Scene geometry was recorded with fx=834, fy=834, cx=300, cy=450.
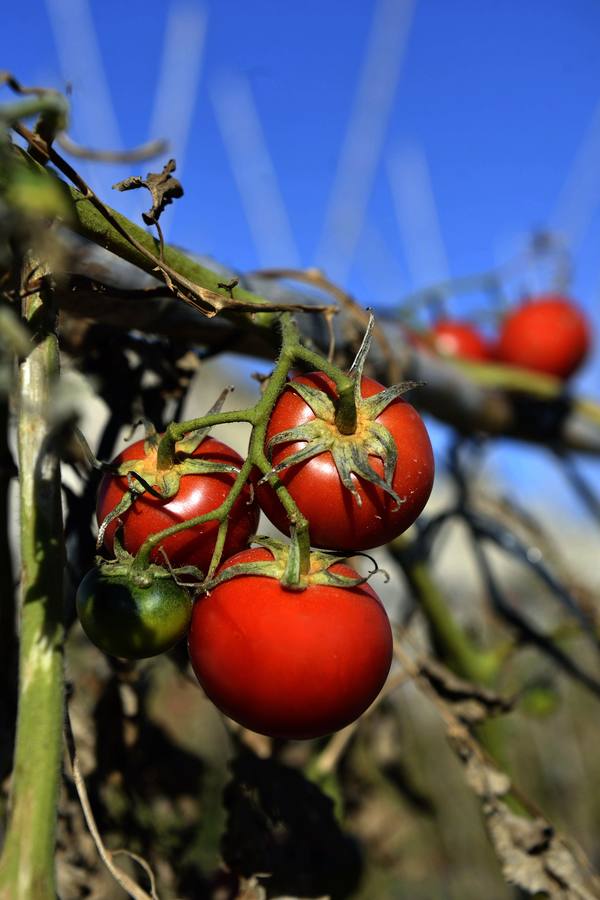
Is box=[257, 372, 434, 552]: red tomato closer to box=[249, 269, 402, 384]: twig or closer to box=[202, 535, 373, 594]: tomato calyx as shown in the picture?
box=[202, 535, 373, 594]: tomato calyx

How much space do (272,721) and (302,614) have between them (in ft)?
0.27

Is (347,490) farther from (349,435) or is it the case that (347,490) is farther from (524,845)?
(524,845)

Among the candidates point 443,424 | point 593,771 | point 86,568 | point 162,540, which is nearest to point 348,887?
point 86,568

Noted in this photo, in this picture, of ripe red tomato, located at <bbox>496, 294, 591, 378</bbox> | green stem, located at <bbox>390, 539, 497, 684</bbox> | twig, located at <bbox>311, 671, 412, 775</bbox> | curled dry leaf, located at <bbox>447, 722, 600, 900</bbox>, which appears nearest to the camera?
curled dry leaf, located at <bbox>447, 722, 600, 900</bbox>

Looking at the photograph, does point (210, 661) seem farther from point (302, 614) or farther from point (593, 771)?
point (593, 771)

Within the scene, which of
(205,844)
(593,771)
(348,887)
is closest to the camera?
(348,887)

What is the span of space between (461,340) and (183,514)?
6.39ft

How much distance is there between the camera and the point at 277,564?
645 millimetres

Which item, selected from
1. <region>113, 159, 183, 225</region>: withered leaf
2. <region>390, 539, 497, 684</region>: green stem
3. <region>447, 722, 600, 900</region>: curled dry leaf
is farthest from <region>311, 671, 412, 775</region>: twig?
<region>113, 159, 183, 225</region>: withered leaf

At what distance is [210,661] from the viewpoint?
62 centimetres

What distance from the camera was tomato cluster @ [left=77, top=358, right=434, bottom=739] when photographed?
2.02ft

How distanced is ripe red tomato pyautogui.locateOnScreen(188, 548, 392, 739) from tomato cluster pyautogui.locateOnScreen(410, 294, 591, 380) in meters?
1.68

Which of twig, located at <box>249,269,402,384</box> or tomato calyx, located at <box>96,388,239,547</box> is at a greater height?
twig, located at <box>249,269,402,384</box>

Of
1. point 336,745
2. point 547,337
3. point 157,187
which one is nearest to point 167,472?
point 157,187
